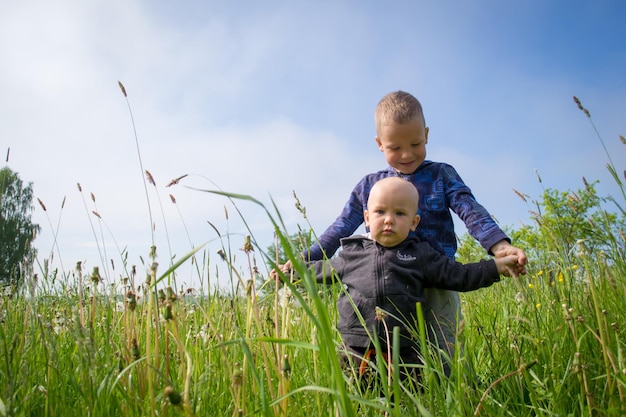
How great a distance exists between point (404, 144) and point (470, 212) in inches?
24.6

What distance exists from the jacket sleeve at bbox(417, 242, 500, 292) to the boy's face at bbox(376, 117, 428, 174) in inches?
26.1

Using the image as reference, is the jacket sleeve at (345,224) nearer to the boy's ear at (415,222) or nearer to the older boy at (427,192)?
the older boy at (427,192)

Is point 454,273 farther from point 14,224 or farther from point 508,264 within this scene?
point 14,224

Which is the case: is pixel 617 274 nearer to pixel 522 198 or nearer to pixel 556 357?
pixel 522 198

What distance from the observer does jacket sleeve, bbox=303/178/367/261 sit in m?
3.58

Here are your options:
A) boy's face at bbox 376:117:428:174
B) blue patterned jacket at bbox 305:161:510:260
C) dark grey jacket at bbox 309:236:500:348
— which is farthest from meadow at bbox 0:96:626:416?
boy's face at bbox 376:117:428:174

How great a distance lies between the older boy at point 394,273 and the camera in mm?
2875

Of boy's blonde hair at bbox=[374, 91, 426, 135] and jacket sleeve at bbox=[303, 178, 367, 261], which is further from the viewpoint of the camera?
jacket sleeve at bbox=[303, 178, 367, 261]

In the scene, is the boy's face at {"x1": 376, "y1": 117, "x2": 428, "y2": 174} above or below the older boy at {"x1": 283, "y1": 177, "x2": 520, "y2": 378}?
above

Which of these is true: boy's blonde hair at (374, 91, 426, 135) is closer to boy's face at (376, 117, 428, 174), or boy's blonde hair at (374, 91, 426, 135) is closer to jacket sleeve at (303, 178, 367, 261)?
boy's face at (376, 117, 428, 174)

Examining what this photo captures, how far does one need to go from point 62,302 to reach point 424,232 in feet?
10.9

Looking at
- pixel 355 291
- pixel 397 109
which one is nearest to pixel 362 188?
pixel 397 109

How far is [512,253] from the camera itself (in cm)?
280

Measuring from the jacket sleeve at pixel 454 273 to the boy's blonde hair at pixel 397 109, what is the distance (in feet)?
2.91
